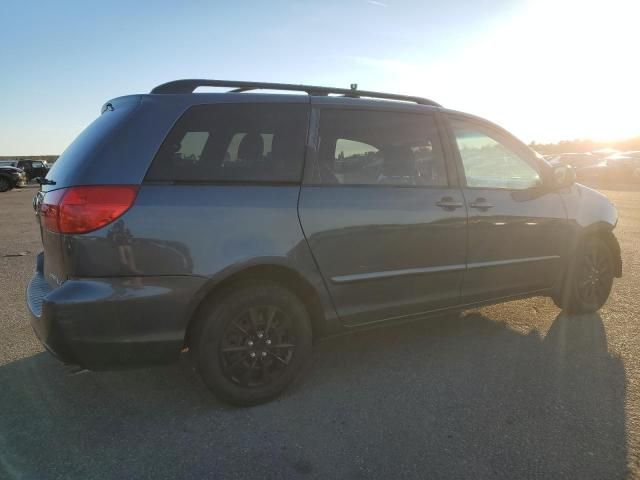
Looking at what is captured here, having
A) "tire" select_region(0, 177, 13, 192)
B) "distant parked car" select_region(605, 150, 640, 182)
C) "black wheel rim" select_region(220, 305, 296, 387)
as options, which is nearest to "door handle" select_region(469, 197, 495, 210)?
"black wheel rim" select_region(220, 305, 296, 387)

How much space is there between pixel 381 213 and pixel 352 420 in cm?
127

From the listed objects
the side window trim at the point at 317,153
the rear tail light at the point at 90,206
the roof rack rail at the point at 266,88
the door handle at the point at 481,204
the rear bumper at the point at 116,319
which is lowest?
the rear bumper at the point at 116,319

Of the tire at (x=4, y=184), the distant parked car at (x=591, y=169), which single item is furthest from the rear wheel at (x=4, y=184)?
the distant parked car at (x=591, y=169)

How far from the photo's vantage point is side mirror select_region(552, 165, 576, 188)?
4074mm

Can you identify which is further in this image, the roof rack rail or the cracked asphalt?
the roof rack rail

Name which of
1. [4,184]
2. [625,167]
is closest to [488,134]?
[4,184]

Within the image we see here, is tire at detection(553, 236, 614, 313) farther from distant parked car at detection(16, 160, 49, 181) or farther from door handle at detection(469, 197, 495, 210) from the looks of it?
distant parked car at detection(16, 160, 49, 181)

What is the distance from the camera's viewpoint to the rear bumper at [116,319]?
240 cm

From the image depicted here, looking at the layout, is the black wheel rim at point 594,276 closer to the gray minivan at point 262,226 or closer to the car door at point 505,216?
the car door at point 505,216

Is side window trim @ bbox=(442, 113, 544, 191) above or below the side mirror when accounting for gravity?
above

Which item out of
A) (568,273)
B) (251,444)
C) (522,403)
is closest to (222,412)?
(251,444)

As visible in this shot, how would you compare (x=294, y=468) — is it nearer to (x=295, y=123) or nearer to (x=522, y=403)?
(x=522, y=403)

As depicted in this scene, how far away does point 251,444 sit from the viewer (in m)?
2.50

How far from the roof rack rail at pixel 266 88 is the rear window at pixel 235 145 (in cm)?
22
